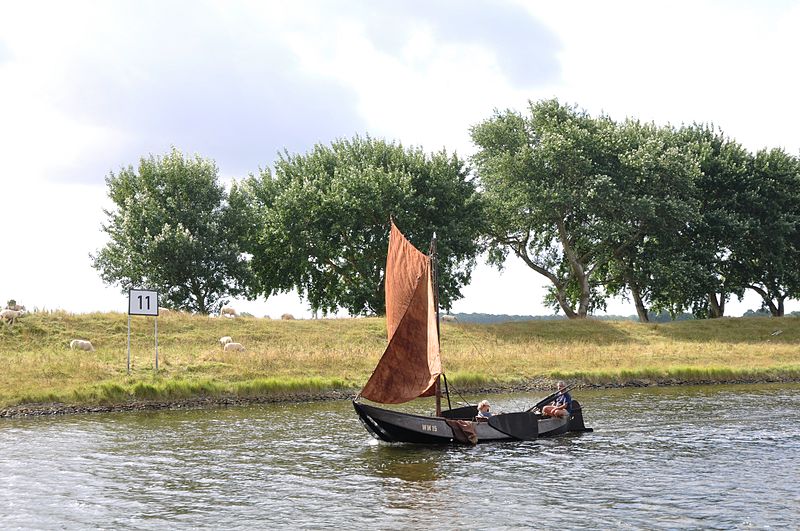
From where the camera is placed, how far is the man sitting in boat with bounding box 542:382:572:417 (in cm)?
3155

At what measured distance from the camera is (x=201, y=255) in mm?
73125

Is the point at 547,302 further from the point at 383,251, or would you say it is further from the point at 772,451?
the point at 772,451

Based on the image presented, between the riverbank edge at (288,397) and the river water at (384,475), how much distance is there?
210 centimetres

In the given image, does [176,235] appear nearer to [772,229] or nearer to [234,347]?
[234,347]

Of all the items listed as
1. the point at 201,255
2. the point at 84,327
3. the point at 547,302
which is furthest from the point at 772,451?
the point at 547,302

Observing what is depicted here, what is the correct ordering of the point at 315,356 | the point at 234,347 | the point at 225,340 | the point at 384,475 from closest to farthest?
the point at 384,475 → the point at 315,356 → the point at 234,347 → the point at 225,340

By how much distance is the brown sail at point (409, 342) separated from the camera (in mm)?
28891

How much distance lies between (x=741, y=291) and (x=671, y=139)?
57.7 ft

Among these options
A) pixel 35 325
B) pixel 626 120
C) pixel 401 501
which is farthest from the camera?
pixel 626 120

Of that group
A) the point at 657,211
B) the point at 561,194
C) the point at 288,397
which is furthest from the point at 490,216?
the point at 288,397

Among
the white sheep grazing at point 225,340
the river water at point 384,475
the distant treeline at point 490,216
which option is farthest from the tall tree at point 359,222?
the river water at point 384,475

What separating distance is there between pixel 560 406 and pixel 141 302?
24.4 m

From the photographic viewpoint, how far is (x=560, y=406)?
31875mm

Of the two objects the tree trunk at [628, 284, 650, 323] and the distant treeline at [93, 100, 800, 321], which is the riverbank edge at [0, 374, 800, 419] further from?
the tree trunk at [628, 284, 650, 323]
